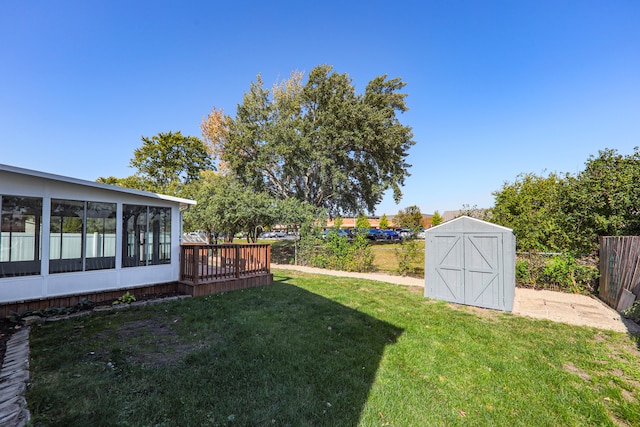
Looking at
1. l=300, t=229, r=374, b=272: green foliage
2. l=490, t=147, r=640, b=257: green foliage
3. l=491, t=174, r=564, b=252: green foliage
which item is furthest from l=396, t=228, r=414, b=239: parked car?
l=490, t=147, r=640, b=257: green foliage

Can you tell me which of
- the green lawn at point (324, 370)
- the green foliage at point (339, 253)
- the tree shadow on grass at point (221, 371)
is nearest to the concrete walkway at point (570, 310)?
the green lawn at point (324, 370)

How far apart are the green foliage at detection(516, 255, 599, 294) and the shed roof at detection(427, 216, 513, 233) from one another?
3242mm

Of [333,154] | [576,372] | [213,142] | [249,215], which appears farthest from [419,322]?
[213,142]

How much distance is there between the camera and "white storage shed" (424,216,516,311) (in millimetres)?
6277

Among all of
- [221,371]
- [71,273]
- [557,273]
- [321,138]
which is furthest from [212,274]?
[321,138]

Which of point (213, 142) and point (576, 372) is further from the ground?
point (213, 142)

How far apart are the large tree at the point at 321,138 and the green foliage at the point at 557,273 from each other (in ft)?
37.2

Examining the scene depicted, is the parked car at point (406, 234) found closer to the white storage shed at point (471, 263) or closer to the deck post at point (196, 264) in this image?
the white storage shed at point (471, 263)

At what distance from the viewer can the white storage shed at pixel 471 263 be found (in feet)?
20.6

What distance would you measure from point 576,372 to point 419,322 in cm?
220

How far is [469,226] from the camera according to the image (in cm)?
675

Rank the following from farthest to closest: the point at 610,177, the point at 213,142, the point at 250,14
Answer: the point at 213,142 → the point at 250,14 → the point at 610,177

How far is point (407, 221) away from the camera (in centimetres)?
4122

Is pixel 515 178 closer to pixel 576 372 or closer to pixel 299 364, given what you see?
pixel 576 372
